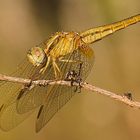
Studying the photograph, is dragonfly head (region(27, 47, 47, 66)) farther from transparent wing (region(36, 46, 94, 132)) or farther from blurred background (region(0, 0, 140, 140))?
blurred background (region(0, 0, 140, 140))

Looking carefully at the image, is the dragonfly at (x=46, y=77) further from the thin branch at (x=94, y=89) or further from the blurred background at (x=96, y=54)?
the blurred background at (x=96, y=54)

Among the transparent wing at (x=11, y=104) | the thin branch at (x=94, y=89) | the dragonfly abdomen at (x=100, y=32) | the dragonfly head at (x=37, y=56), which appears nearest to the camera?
the thin branch at (x=94, y=89)

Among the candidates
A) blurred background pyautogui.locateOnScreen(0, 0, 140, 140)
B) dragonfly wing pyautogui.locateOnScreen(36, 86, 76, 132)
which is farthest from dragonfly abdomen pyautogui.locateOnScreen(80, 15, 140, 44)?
blurred background pyautogui.locateOnScreen(0, 0, 140, 140)

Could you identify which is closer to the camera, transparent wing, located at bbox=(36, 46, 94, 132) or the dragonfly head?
transparent wing, located at bbox=(36, 46, 94, 132)

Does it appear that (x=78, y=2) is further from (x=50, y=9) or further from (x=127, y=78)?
(x=127, y=78)

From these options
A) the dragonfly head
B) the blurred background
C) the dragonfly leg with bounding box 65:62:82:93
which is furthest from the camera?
the blurred background

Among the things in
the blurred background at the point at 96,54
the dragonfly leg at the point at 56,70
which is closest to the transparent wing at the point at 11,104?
the dragonfly leg at the point at 56,70

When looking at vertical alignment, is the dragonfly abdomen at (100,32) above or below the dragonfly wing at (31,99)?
above
